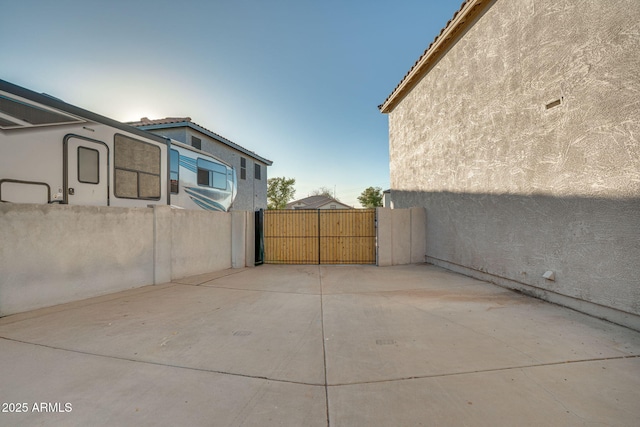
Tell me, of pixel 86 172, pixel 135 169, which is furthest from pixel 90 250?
pixel 135 169

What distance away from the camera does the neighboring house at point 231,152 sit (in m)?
13.7

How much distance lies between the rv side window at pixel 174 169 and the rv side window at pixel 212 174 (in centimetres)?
113

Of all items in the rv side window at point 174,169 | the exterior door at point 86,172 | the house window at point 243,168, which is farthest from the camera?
the house window at point 243,168

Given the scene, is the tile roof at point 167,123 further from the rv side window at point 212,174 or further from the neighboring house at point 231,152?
the rv side window at point 212,174

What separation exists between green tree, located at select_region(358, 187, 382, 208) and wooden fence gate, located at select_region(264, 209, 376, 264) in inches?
1716

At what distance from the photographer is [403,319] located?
14.6ft

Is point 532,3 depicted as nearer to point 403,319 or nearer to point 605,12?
point 605,12

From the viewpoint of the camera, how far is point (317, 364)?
3.03m

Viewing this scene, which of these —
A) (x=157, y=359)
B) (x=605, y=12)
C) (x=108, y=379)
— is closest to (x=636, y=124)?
(x=605, y=12)

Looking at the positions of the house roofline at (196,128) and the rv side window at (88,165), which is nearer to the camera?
the rv side window at (88,165)

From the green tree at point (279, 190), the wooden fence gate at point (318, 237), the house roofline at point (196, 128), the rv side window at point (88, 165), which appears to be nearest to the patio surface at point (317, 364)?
the rv side window at point (88, 165)

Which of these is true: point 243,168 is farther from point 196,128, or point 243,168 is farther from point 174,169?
point 174,169

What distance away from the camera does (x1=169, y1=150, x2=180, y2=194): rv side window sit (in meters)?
8.89

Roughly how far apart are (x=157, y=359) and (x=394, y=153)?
1211 centimetres
